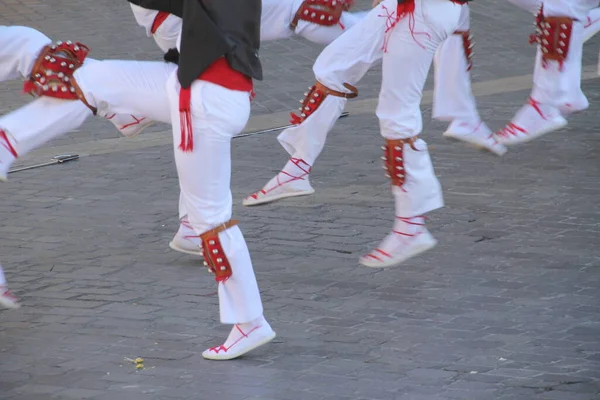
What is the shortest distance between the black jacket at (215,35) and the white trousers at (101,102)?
0.51 m

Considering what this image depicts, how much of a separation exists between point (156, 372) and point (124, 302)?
2.82 feet

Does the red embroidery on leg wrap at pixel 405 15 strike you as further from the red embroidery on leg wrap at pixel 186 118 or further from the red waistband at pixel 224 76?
the red embroidery on leg wrap at pixel 186 118

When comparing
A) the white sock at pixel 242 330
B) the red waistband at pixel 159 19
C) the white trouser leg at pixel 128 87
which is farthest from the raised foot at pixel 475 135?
the white sock at pixel 242 330

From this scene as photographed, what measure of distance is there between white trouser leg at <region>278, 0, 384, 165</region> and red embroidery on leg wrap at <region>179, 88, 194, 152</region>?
4.30 feet

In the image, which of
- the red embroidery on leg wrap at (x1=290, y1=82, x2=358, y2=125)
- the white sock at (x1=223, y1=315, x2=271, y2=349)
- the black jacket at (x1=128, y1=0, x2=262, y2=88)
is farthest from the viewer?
the red embroidery on leg wrap at (x1=290, y1=82, x2=358, y2=125)

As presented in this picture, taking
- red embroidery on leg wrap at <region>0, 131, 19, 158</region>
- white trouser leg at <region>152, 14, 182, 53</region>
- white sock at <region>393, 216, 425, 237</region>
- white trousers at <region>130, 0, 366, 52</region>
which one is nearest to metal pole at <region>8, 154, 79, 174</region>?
white trousers at <region>130, 0, 366, 52</region>

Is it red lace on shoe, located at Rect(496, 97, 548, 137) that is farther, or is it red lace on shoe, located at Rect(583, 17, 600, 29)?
red lace on shoe, located at Rect(583, 17, 600, 29)

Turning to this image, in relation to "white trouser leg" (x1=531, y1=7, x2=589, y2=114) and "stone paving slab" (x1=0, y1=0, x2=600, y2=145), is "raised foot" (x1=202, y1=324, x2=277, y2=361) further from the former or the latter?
"stone paving slab" (x1=0, y1=0, x2=600, y2=145)

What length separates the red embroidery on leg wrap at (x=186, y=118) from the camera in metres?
4.68

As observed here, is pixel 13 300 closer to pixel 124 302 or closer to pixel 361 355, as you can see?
pixel 124 302

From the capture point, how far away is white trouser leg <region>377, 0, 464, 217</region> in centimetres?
525

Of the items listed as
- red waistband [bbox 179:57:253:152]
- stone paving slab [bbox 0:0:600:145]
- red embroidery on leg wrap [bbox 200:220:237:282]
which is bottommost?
stone paving slab [bbox 0:0:600:145]

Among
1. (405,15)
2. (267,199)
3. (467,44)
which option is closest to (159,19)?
(267,199)

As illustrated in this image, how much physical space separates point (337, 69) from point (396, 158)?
3.38ft
